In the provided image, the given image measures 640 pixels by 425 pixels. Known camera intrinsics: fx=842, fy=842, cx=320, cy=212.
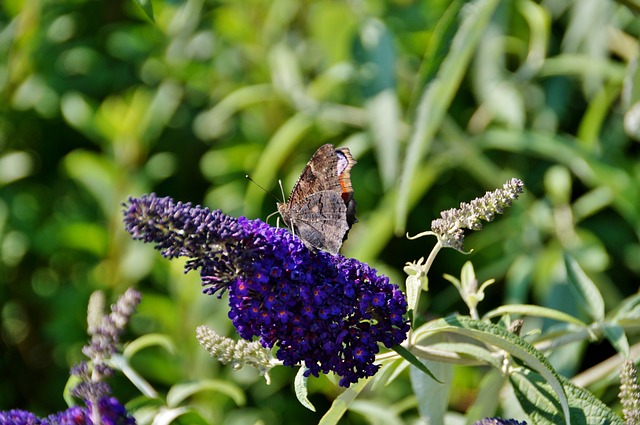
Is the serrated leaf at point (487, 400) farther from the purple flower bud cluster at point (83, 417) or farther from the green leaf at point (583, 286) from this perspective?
the purple flower bud cluster at point (83, 417)

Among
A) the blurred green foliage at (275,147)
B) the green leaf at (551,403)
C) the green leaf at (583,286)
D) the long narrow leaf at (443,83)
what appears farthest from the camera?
the blurred green foliage at (275,147)

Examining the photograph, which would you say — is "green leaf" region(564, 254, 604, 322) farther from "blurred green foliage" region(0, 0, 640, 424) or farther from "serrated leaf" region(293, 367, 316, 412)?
"blurred green foliage" region(0, 0, 640, 424)

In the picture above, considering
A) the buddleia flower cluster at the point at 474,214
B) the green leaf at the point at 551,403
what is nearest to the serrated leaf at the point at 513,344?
the green leaf at the point at 551,403

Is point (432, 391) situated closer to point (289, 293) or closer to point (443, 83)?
point (289, 293)

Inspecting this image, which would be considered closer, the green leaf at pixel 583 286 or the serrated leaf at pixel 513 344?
the serrated leaf at pixel 513 344

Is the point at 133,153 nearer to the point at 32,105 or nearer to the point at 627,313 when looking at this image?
the point at 32,105

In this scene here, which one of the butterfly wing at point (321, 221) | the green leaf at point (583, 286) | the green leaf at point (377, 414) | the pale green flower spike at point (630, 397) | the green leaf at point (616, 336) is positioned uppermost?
the butterfly wing at point (321, 221)

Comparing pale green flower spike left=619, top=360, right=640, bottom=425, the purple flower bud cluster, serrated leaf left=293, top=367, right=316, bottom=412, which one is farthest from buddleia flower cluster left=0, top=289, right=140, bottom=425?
pale green flower spike left=619, top=360, right=640, bottom=425
